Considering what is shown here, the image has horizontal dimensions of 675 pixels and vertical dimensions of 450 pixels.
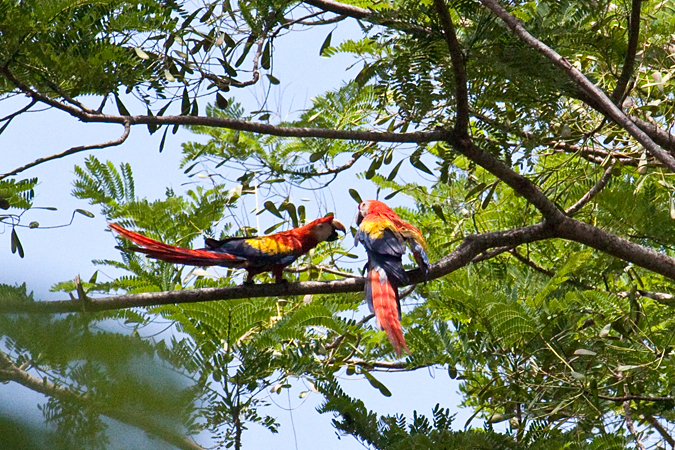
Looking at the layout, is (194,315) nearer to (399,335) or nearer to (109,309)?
(109,309)

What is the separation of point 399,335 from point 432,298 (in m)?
0.60

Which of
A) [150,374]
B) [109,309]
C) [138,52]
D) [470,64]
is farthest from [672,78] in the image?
[150,374]

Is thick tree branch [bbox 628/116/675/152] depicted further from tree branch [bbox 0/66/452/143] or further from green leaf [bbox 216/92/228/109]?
green leaf [bbox 216/92/228/109]

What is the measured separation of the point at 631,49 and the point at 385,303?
151 cm

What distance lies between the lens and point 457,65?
2748mm

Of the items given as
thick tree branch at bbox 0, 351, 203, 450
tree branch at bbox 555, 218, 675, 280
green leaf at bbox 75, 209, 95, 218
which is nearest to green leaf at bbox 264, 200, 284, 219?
green leaf at bbox 75, 209, 95, 218

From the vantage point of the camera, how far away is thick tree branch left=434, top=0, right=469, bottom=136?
2.63 metres

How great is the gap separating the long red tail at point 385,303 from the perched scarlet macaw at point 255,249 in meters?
0.57

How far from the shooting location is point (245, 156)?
409 centimetres

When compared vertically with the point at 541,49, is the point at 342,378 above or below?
below

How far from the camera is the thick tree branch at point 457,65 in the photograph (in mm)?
2629

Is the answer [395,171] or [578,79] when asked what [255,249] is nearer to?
[395,171]

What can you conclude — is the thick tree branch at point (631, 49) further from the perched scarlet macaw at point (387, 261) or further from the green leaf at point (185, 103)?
the green leaf at point (185, 103)

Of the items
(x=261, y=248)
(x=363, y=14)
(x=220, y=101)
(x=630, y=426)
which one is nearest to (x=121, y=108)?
(x=220, y=101)
